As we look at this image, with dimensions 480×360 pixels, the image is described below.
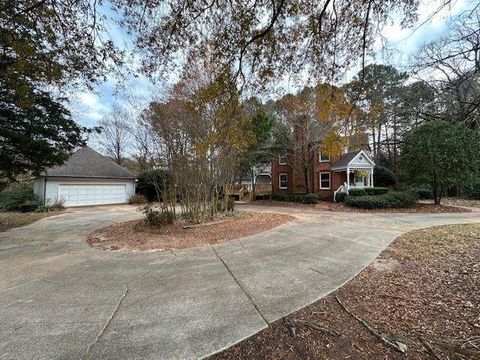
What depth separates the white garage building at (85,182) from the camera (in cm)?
1581

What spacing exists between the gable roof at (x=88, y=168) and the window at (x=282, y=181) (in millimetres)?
12510

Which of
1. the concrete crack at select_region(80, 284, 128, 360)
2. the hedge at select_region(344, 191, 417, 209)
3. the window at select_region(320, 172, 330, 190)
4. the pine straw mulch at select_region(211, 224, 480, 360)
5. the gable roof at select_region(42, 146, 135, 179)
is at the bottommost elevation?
the concrete crack at select_region(80, 284, 128, 360)

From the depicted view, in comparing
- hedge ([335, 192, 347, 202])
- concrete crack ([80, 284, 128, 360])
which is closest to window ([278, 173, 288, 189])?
Answer: hedge ([335, 192, 347, 202])

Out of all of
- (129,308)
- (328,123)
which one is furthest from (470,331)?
(328,123)

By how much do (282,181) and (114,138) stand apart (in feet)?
63.8

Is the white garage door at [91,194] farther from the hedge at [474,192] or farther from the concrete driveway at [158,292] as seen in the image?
the hedge at [474,192]

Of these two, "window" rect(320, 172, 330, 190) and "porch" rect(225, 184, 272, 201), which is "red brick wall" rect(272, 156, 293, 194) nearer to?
"porch" rect(225, 184, 272, 201)

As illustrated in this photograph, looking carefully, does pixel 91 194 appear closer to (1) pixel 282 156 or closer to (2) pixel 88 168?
(2) pixel 88 168

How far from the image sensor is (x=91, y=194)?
17828mm

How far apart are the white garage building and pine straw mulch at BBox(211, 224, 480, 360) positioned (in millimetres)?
17136

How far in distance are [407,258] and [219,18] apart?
19.4 feet

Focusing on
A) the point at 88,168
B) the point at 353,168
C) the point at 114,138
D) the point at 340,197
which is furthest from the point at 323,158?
the point at 114,138

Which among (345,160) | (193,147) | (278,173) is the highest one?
(345,160)

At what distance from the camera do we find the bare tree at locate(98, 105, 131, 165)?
26219 millimetres
